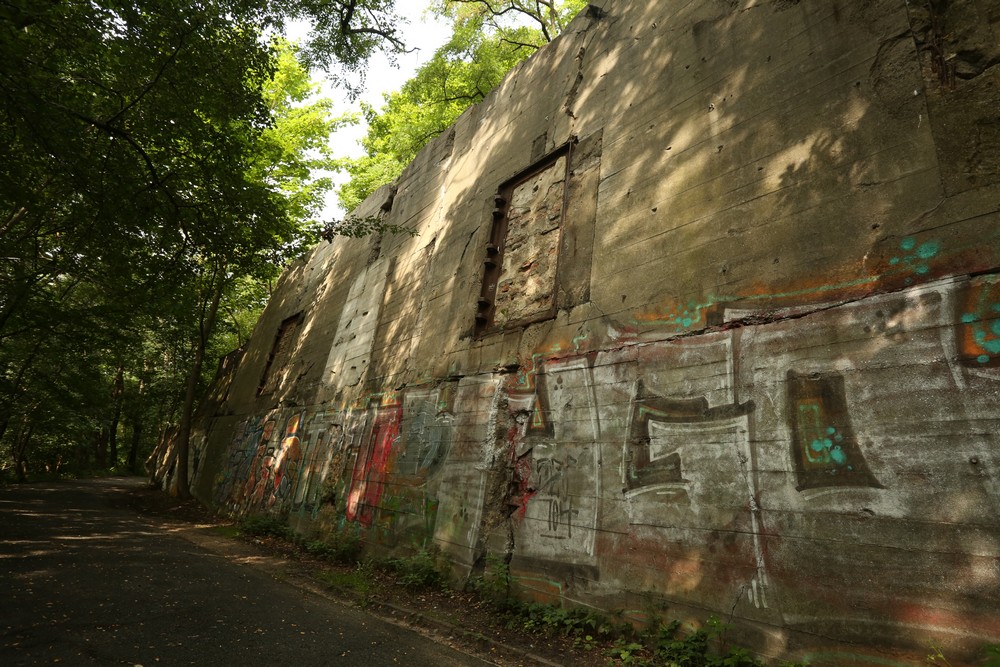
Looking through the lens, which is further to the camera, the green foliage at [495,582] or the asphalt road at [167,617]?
the green foliage at [495,582]

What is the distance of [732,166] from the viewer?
4.44 metres

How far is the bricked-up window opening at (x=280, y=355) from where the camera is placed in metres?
13.5

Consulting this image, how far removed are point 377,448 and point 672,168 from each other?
6.07 metres

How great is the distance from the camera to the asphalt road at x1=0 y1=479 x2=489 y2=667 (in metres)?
3.58

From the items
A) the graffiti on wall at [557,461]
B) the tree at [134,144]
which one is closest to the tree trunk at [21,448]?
the tree at [134,144]

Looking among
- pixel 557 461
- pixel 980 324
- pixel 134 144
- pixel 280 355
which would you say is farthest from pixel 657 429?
pixel 280 355

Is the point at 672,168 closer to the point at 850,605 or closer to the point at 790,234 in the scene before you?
the point at 790,234

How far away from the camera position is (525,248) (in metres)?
6.98

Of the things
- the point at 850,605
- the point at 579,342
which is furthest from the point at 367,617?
the point at 850,605

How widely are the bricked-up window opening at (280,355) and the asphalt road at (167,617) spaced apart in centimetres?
646

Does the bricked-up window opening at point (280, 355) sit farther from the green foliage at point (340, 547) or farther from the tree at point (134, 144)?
the green foliage at point (340, 547)

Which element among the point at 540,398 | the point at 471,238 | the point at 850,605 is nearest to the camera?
the point at 850,605

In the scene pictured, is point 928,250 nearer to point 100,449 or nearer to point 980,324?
point 980,324

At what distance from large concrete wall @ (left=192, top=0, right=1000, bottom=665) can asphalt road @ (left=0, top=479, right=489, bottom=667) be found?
152cm
